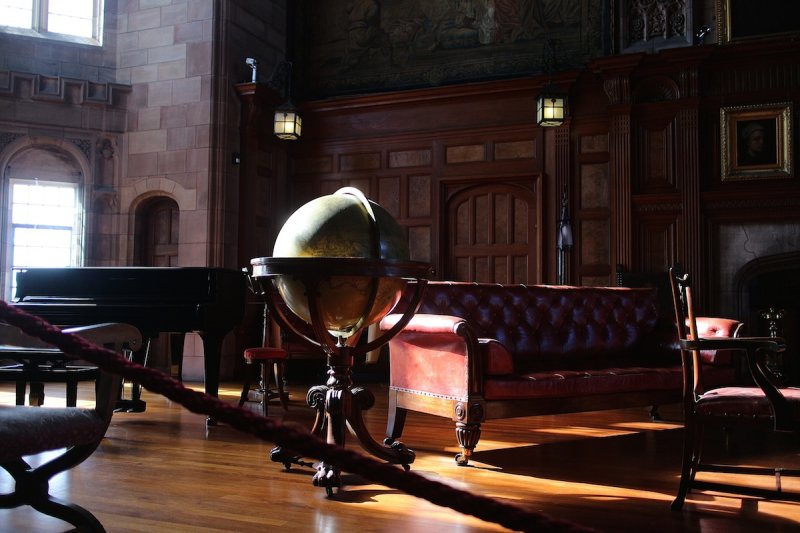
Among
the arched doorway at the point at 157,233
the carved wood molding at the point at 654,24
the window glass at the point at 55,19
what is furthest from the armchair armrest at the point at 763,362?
the window glass at the point at 55,19

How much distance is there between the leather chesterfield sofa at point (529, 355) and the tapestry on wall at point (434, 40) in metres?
4.60

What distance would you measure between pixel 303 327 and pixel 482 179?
6275 mm

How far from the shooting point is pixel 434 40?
10.4m

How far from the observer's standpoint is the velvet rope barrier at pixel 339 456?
115 cm

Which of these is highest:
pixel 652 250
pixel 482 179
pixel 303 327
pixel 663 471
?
pixel 482 179

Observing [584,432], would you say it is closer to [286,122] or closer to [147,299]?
[147,299]

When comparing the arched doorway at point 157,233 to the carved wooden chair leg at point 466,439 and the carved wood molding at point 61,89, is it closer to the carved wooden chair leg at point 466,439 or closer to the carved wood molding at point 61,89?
the carved wood molding at point 61,89

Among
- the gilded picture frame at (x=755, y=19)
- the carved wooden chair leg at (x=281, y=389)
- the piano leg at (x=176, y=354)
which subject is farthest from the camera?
the gilded picture frame at (x=755, y=19)

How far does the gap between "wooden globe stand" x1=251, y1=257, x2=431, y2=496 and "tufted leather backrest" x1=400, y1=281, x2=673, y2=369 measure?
4.12ft

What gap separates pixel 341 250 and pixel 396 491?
1.18m

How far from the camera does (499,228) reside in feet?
32.2

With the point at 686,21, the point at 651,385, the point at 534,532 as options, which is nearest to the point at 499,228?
the point at 686,21

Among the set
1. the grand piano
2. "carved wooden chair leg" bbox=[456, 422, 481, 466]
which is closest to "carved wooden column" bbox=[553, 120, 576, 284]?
the grand piano

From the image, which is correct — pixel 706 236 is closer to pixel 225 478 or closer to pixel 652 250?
pixel 652 250
